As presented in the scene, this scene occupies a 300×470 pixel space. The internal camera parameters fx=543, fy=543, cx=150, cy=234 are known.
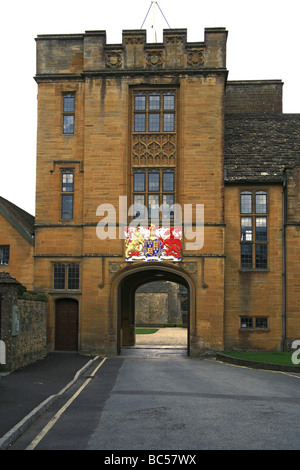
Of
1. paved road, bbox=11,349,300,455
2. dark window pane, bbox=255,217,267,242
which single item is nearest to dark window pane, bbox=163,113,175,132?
dark window pane, bbox=255,217,267,242

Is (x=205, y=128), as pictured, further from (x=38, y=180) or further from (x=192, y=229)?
(x=38, y=180)

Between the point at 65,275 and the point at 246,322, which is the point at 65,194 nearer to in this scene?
the point at 65,275

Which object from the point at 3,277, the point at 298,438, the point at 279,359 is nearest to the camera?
the point at 298,438

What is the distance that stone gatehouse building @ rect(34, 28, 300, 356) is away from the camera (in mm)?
27375

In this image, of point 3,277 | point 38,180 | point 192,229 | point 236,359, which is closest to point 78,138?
point 38,180

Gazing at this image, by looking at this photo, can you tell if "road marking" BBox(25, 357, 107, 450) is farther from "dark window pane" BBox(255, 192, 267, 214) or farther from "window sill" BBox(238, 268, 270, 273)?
"dark window pane" BBox(255, 192, 267, 214)

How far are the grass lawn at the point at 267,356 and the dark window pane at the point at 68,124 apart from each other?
46.4ft

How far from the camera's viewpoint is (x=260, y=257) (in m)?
28.3

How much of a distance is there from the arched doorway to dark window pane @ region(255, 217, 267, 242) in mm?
10113

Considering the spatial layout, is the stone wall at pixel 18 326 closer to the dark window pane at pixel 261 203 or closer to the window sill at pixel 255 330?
the window sill at pixel 255 330

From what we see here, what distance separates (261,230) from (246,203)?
1.61 metres

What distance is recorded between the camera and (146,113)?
1129 inches

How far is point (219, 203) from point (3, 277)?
12204 millimetres

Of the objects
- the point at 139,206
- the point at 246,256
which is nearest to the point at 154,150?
the point at 139,206
